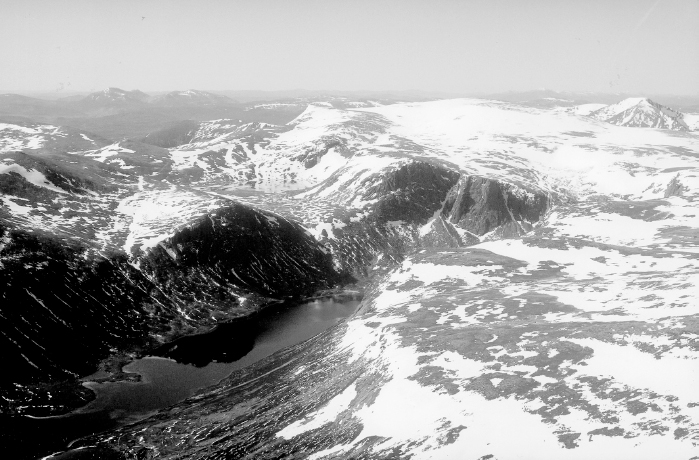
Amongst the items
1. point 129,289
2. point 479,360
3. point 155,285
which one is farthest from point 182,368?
point 479,360

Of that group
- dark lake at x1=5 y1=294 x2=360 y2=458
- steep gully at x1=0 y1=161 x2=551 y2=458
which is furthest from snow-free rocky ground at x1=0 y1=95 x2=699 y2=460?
dark lake at x1=5 y1=294 x2=360 y2=458

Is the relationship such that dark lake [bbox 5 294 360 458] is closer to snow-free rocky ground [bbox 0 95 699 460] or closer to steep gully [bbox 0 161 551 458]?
steep gully [bbox 0 161 551 458]

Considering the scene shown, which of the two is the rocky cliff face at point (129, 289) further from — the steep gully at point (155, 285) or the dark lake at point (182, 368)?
the dark lake at point (182, 368)

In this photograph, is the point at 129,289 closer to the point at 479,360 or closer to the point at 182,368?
the point at 182,368

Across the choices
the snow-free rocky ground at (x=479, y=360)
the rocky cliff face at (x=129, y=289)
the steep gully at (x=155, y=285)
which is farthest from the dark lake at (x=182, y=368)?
the snow-free rocky ground at (x=479, y=360)

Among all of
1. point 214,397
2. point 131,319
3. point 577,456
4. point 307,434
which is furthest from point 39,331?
point 577,456

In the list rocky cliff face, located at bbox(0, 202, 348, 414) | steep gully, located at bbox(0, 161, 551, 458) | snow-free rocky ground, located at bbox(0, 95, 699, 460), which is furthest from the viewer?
steep gully, located at bbox(0, 161, 551, 458)

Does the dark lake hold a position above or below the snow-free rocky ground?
below
